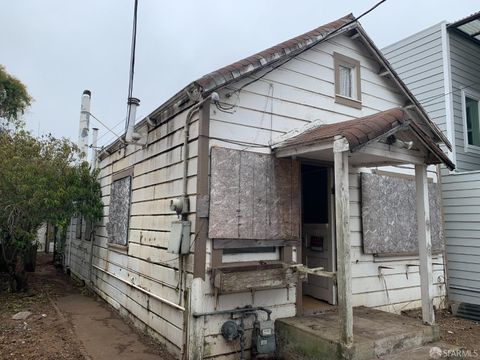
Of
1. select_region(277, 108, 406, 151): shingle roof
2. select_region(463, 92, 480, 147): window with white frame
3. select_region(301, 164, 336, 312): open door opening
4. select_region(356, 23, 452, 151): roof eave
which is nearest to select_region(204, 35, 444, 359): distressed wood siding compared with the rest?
select_region(356, 23, 452, 151): roof eave

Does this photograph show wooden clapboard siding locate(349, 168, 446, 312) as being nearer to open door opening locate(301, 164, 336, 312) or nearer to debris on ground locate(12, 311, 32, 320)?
open door opening locate(301, 164, 336, 312)

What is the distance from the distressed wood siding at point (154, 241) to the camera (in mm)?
4730

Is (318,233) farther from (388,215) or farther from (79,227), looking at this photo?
(79,227)

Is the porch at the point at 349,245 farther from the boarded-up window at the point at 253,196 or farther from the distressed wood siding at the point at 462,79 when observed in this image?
the distressed wood siding at the point at 462,79

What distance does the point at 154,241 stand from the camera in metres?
5.59

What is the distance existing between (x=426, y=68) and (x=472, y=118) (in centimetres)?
177

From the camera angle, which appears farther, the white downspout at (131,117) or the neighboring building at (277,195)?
the white downspout at (131,117)

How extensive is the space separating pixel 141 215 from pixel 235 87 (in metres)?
2.89

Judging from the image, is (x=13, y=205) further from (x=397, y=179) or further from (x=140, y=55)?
(x=397, y=179)

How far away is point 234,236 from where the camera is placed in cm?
445

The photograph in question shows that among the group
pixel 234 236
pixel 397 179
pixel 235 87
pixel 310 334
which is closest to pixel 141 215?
pixel 234 236

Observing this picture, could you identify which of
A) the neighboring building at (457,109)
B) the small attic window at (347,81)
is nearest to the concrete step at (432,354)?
the small attic window at (347,81)

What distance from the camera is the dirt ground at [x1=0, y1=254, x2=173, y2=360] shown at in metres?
4.78

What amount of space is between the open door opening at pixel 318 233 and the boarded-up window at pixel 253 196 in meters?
1.00
